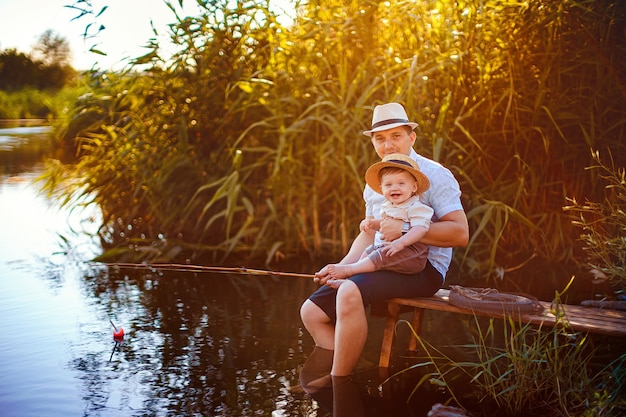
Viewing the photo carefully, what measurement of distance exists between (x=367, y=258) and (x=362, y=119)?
8.53 ft

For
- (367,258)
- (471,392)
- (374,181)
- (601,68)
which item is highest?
(601,68)

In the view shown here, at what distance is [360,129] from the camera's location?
6199 millimetres

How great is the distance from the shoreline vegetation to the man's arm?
1.75 m

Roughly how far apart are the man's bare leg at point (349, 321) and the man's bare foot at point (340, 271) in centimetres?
10

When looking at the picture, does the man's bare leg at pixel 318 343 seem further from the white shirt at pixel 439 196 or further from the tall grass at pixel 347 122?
the tall grass at pixel 347 122

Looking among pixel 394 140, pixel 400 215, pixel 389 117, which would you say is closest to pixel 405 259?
pixel 400 215

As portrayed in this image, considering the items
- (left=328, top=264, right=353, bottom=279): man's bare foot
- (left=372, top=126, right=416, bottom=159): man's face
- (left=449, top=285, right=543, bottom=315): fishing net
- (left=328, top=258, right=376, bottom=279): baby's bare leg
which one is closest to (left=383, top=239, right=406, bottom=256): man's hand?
(left=328, top=258, right=376, bottom=279): baby's bare leg

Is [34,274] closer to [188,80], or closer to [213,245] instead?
[213,245]

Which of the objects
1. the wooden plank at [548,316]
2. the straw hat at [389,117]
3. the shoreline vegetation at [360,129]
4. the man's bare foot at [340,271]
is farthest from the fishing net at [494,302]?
the shoreline vegetation at [360,129]

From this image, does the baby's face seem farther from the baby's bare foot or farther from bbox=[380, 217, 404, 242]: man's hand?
the baby's bare foot

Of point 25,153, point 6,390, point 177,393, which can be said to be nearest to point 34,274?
point 6,390

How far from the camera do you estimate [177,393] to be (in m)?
3.78

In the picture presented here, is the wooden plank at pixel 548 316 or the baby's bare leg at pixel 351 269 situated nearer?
the wooden plank at pixel 548 316

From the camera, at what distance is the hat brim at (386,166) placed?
12.0ft
